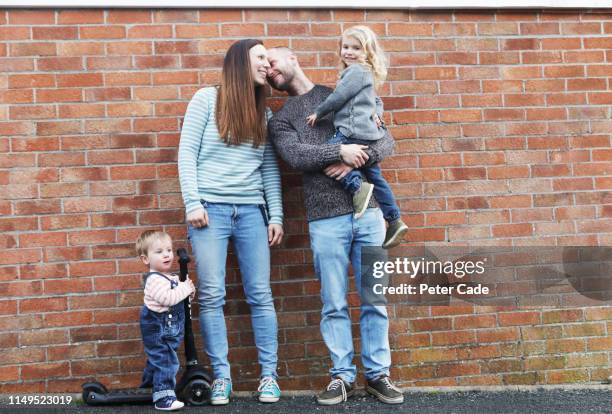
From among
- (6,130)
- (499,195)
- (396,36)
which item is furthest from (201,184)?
(499,195)

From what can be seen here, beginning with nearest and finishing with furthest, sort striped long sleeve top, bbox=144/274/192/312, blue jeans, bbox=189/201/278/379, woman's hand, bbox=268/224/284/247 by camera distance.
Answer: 1. striped long sleeve top, bbox=144/274/192/312
2. blue jeans, bbox=189/201/278/379
3. woman's hand, bbox=268/224/284/247

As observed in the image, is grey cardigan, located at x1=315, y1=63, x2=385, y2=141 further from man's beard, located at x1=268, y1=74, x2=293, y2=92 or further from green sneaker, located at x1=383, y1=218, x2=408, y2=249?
green sneaker, located at x1=383, y1=218, x2=408, y2=249

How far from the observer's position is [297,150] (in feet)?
12.9

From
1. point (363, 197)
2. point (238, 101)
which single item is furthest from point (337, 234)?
point (238, 101)

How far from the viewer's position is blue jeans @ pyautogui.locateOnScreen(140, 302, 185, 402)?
12.2 feet

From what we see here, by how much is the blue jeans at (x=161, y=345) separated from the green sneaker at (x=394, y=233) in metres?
1.21

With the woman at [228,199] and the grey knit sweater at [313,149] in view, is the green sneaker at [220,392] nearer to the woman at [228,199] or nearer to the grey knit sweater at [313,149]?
the woman at [228,199]

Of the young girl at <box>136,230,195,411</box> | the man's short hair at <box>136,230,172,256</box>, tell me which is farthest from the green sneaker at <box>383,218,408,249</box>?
the man's short hair at <box>136,230,172,256</box>

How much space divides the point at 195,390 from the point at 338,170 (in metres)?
1.42

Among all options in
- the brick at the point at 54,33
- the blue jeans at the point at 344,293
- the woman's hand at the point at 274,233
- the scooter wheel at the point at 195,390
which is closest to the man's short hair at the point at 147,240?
the woman's hand at the point at 274,233

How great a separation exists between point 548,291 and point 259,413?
2.11 metres

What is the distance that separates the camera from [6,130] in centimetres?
414

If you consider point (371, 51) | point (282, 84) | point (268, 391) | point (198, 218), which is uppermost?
point (371, 51)

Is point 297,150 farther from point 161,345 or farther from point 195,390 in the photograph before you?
point 195,390
